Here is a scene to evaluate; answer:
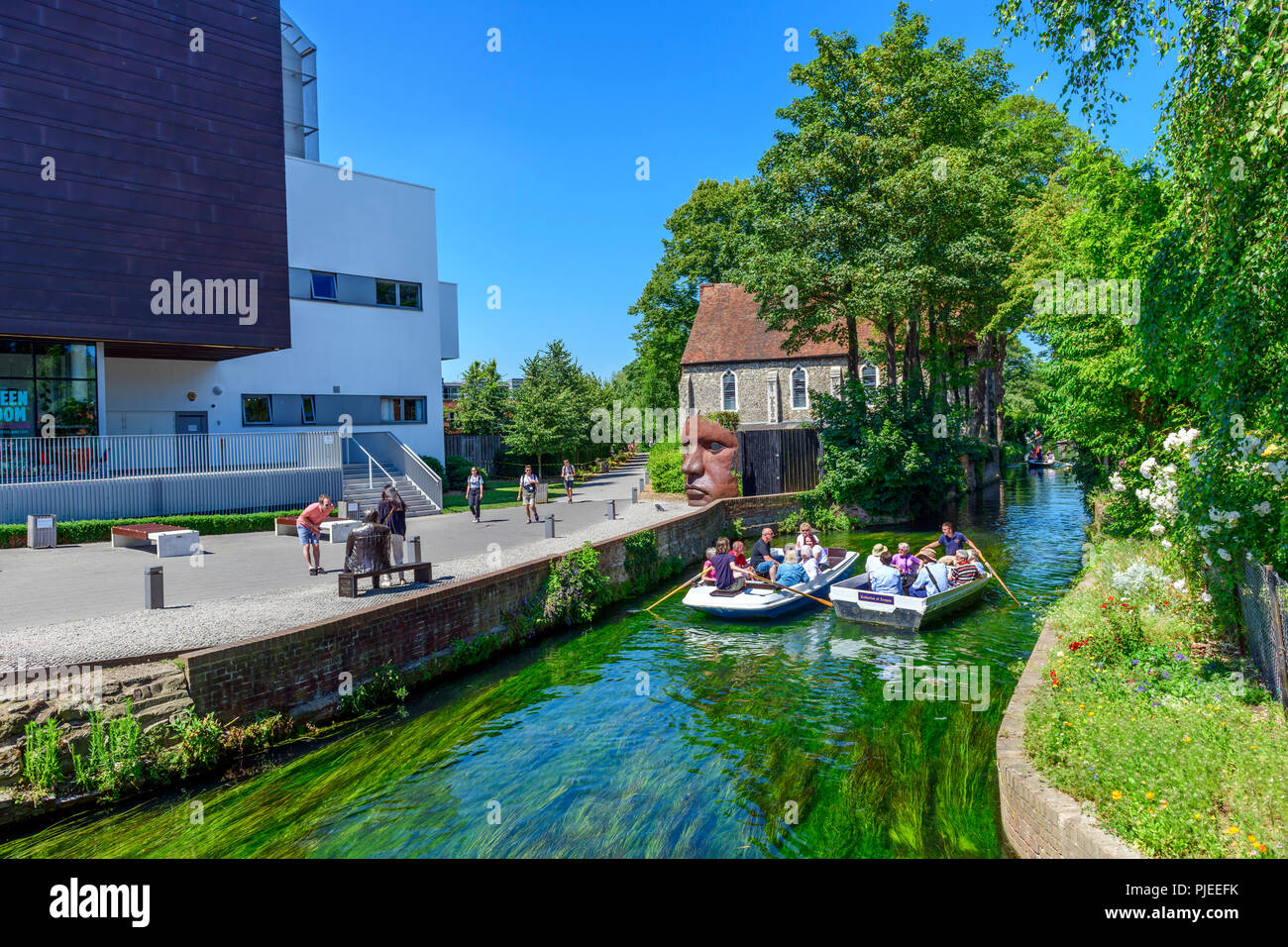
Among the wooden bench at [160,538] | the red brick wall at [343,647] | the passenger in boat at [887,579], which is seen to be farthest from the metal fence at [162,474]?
the passenger in boat at [887,579]

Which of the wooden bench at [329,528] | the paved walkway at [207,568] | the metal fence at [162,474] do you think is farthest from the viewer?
the wooden bench at [329,528]

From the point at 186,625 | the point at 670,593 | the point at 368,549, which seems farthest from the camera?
the point at 670,593

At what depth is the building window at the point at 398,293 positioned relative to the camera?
3100cm

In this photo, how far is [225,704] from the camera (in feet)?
29.1

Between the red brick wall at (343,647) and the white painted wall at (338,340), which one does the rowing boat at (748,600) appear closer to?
the red brick wall at (343,647)

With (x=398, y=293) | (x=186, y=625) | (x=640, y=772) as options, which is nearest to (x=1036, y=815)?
(x=640, y=772)

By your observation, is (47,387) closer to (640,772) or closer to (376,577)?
(376,577)

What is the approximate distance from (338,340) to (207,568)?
634 inches

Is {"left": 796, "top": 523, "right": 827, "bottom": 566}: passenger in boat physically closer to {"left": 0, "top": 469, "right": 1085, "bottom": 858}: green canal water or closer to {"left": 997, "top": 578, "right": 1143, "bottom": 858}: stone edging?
{"left": 0, "top": 469, "right": 1085, "bottom": 858}: green canal water

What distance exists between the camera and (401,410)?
32.0 metres

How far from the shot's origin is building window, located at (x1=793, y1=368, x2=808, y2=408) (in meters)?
47.0

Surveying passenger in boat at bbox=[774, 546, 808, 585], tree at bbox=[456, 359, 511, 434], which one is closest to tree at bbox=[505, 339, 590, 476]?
tree at bbox=[456, 359, 511, 434]

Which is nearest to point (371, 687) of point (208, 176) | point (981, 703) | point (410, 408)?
point (981, 703)

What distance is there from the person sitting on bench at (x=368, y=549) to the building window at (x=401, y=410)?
19728 millimetres
